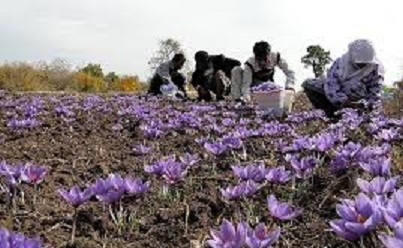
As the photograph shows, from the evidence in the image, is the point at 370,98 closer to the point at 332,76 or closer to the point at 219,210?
the point at 332,76

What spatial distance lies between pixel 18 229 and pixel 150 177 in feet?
3.53

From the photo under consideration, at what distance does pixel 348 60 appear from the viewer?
5.93m

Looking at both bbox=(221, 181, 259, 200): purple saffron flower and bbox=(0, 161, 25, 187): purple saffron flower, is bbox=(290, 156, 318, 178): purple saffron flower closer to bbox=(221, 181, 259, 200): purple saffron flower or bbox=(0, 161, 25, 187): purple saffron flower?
bbox=(221, 181, 259, 200): purple saffron flower

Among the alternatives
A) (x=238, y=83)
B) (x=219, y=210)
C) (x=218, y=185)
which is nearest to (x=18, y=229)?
(x=219, y=210)

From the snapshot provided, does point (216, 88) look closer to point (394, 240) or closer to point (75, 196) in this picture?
point (75, 196)

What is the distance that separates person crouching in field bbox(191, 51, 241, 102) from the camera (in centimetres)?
1133

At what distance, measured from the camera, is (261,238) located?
55.8 inches

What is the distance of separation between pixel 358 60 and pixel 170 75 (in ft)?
22.4

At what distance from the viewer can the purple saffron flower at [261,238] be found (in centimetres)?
137

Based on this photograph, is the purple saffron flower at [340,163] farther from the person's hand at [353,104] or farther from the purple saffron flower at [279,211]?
the person's hand at [353,104]

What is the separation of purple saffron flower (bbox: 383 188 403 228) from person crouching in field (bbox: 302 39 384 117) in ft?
13.8

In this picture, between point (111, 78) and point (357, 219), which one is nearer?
point (357, 219)

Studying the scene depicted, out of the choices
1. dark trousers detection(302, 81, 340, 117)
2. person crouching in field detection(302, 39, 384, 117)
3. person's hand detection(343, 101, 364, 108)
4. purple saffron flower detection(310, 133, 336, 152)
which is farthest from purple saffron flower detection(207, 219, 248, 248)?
dark trousers detection(302, 81, 340, 117)

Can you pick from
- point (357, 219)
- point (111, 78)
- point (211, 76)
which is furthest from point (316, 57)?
point (357, 219)
